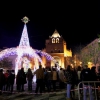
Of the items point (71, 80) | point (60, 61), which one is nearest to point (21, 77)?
point (71, 80)

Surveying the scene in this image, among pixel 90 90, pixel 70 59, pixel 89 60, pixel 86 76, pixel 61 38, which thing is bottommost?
pixel 90 90

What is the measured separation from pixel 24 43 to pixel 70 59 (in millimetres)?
50777

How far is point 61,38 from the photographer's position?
8569cm

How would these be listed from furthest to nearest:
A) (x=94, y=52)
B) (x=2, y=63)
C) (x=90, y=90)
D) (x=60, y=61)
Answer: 1. (x=60, y=61)
2. (x=2, y=63)
3. (x=94, y=52)
4. (x=90, y=90)

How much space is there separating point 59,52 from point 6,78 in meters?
67.0

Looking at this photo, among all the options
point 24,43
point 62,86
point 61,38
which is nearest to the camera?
point 62,86

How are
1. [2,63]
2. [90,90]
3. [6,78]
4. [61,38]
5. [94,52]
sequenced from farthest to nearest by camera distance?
[61,38] < [2,63] < [94,52] < [6,78] < [90,90]

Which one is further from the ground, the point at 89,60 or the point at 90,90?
the point at 89,60

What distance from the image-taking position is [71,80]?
1084cm

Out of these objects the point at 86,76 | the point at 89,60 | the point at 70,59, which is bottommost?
the point at 86,76

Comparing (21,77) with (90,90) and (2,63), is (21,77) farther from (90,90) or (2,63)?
(2,63)

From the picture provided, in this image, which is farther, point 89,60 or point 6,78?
point 89,60

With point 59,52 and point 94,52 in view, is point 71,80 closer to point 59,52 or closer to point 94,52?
point 94,52

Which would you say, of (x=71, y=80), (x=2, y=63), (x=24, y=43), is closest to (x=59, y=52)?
(x=2, y=63)
